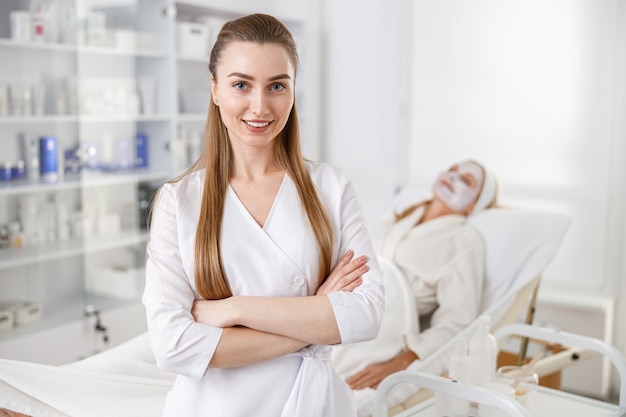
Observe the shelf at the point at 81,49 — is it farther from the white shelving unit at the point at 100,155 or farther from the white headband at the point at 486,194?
the white headband at the point at 486,194

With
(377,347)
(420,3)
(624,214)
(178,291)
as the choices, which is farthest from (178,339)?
(420,3)

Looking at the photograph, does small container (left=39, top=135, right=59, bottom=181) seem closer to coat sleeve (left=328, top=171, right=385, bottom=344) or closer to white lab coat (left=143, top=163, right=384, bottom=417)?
white lab coat (left=143, top=163, right=384, bottom=417)

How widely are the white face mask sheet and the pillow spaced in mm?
133

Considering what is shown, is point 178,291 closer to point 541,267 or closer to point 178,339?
point 178,339

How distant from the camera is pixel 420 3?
3.89 metres

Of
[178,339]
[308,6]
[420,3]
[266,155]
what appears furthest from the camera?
[308,6]

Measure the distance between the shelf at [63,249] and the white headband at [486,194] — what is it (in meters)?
1.57

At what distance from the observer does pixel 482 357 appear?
1966 mm

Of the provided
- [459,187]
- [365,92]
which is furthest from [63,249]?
[365,92]

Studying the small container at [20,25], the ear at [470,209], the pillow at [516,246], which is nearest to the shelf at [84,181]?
the small container at [20,25]

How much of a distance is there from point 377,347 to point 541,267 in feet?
2.08

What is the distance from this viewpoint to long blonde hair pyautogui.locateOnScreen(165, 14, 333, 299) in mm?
1243

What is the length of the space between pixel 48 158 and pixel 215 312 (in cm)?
204

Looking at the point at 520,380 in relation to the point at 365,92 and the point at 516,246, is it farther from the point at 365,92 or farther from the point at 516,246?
the point at 365,92
